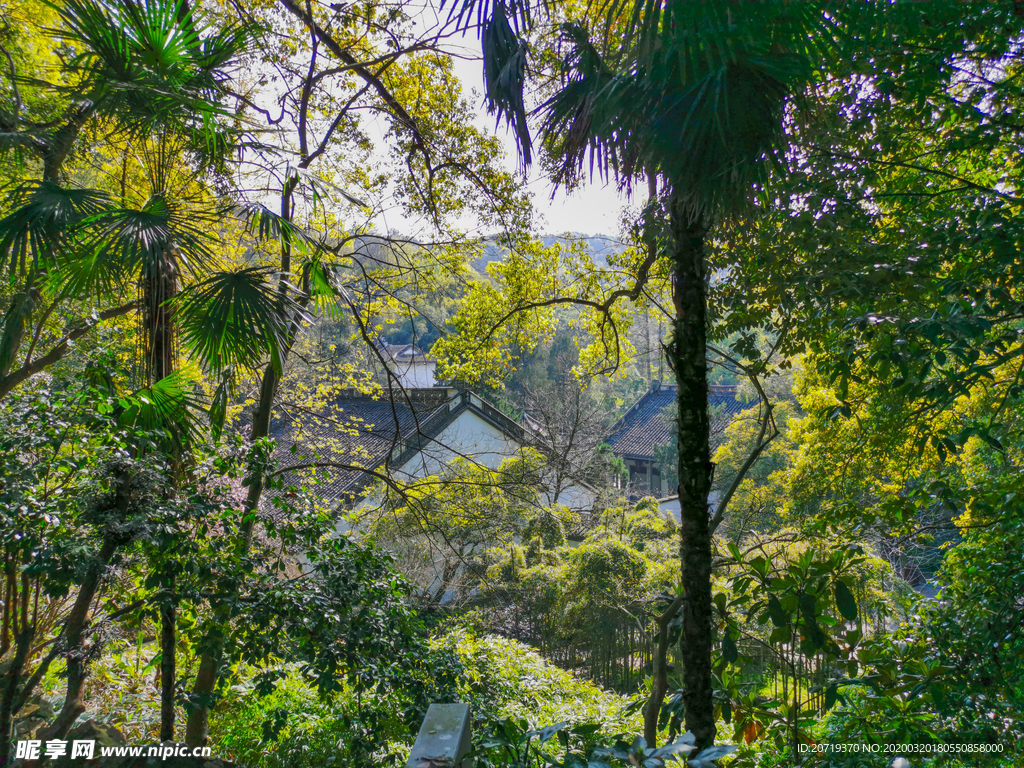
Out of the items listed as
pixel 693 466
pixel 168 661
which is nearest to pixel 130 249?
pixel 168 661

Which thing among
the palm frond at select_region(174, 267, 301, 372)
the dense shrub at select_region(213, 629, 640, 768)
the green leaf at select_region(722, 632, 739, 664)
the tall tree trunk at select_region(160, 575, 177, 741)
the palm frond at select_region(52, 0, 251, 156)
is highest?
the palm frond at select_region(52, 0, 251, 156)

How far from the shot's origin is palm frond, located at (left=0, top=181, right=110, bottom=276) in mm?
2590

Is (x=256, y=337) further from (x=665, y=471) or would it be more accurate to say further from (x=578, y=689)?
(x=665, y=471)

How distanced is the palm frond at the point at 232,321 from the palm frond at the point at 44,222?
0.56m

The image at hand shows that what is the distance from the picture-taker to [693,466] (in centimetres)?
213

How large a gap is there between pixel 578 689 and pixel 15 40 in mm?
6560

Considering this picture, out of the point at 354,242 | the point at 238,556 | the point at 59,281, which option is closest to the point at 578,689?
the point at 238,556

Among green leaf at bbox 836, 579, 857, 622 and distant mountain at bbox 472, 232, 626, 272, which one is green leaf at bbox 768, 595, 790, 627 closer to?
green leaf at bbox 836, 579, 857, 622

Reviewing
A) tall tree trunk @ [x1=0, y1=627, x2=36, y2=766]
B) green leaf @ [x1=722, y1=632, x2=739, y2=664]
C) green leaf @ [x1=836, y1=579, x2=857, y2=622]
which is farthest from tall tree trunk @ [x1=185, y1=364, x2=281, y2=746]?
green leaf @ [x1=836, y1=579, x2=857, y2=622]

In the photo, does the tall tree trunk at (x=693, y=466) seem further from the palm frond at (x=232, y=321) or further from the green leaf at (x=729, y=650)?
the palm frond at (x=232, y=321)

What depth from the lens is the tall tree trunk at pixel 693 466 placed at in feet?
6.70

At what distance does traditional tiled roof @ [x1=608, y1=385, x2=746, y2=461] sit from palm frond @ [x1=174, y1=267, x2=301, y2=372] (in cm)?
1664

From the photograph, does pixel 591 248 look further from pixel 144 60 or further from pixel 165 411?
pixel 165 411

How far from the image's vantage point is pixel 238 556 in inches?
108
